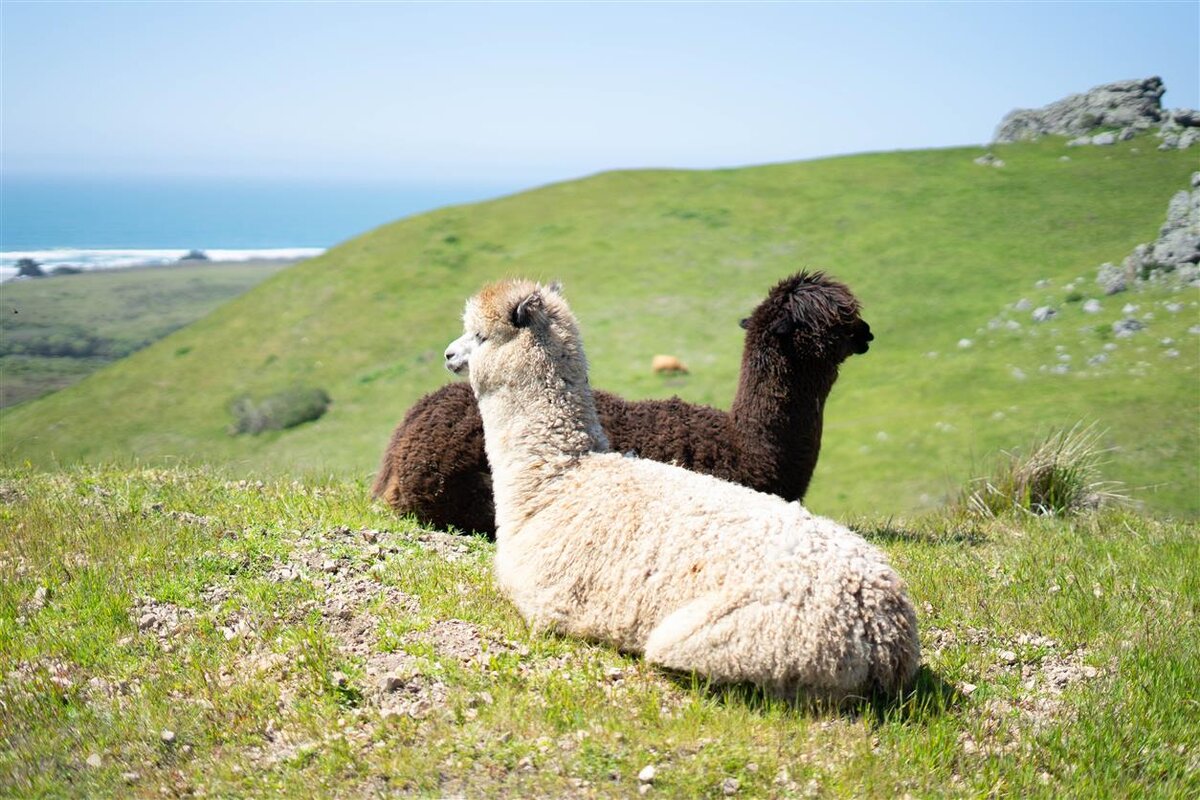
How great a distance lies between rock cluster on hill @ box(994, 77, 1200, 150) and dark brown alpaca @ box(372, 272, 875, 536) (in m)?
19.3

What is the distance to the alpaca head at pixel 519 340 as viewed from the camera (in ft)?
21.4

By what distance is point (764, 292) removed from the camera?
81.4 ft

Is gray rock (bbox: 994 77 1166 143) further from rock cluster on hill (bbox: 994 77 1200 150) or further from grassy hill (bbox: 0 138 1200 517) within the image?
grassy hill (bbox: 0 138 1200 517)

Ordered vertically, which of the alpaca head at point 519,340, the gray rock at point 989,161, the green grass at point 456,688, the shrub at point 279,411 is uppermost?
the gray rock at point 989,161

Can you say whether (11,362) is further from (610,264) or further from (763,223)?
(763,223)

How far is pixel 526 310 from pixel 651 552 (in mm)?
1785

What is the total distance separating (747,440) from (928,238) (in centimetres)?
1713

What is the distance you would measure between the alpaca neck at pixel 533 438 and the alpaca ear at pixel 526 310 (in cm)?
42

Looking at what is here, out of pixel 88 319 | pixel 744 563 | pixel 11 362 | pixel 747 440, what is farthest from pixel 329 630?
pixel 88 319

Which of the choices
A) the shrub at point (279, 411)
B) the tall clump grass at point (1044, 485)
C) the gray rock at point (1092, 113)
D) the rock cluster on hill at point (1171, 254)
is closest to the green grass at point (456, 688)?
the tall clump grass at point (1044, 485)

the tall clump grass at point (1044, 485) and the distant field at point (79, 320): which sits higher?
the distant field at point (79, 320)

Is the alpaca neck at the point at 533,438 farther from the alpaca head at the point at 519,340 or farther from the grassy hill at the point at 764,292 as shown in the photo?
Result: the grassy hill at the point at 764,292

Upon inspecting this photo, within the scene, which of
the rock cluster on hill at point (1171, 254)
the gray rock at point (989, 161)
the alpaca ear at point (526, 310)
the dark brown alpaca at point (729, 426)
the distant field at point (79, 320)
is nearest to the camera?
the alpaca ear at point (526, 310)

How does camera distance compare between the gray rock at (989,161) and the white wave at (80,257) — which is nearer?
the white wave at (80,257)
